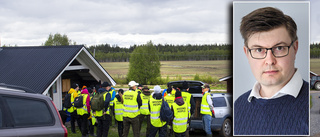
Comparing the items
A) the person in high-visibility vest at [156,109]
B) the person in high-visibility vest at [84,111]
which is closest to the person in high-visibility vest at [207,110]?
the person in high-visibility vest at [156,109]

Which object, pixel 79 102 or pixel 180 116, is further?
pixel 79 102

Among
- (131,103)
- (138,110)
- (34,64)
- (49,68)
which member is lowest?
(138,110)

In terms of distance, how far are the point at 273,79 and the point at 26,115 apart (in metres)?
5.26

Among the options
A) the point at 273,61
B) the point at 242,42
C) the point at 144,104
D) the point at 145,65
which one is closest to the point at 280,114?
the point at 273,61

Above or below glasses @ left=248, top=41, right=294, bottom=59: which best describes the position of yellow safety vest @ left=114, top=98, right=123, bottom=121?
below

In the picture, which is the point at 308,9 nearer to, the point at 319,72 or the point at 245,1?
the point at 245,1

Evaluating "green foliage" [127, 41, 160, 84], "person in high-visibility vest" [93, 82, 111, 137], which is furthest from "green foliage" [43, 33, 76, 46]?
"person in high-visibility vest" [93, 82, 111, 137]

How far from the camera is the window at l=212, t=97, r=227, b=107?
10602 mm

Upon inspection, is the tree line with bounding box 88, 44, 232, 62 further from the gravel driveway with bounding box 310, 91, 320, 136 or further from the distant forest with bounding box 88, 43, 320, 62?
the gravel driveway with bounding box 310, 91, 320, 136

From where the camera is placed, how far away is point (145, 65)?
128 feet

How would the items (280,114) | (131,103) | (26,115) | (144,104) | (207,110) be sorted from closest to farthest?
(26,115)
(280,114)
(131,103)
(144,104)
(207,110)

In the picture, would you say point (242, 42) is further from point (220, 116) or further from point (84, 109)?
point (84, 109)

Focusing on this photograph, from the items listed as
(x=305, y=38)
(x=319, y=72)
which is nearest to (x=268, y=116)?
(x=305, y=38)

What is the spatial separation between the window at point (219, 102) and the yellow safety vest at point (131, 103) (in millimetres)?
2797
